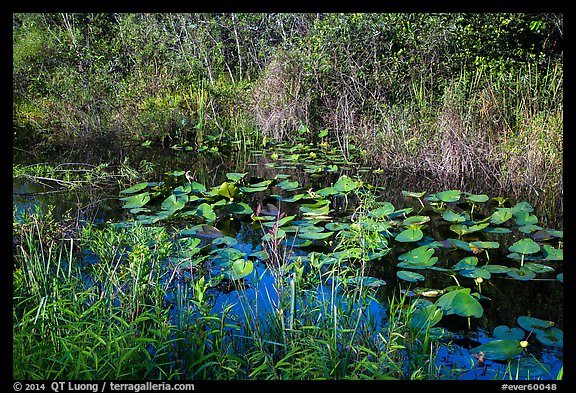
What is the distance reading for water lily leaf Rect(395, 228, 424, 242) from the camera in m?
3.21

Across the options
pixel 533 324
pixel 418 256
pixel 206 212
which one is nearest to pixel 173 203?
pixel 206 212

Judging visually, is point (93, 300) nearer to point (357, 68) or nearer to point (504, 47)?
point (357, 68)

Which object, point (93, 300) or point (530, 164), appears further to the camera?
point (530, 164)

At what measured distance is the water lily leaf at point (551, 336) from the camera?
226cm

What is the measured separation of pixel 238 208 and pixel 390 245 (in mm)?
1168

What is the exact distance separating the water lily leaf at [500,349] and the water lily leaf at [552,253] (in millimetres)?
1038

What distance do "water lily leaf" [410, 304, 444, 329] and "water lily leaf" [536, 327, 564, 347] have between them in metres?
0.45

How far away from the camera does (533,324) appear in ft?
7.80

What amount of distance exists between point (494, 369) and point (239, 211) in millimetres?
2137

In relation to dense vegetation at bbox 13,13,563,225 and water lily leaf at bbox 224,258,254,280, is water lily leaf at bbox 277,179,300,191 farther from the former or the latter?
water lily leaf at bbox 224,258,254,280

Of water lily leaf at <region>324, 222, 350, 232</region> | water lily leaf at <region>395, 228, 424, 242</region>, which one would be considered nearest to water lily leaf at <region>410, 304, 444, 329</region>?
water lily leaf at <region>395, 228, 424, 242</region>

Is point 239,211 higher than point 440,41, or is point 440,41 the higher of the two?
point 440,41

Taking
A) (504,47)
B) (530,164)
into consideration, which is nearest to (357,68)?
(504,47)
